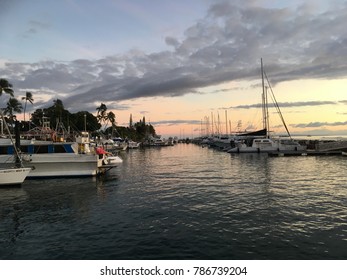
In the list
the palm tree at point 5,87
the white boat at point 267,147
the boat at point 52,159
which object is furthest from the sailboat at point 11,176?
the white boat at point 267,147

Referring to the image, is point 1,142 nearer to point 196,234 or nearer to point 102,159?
point 102,159

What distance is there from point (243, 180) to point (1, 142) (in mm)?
27861

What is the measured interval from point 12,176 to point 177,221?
20.0m

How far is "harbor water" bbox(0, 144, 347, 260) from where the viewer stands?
12.3 m

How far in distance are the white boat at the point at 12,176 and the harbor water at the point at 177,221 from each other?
3.57ft

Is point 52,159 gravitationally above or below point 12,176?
above

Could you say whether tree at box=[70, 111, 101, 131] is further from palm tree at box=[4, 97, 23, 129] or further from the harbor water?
the harbor water

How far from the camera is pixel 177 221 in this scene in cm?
1659

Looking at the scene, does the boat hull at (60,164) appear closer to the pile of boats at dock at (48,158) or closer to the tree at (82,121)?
the pile of boats at dock at (48,158)

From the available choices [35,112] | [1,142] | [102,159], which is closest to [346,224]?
[102,159]

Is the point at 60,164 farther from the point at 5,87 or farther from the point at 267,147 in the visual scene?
the point at 267,147

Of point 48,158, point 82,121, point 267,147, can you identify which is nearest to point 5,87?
point 48,158

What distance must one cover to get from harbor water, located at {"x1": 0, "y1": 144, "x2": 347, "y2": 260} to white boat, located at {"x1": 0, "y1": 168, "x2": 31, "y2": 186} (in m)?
1.09

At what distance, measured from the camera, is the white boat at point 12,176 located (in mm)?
28281
